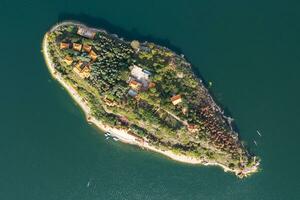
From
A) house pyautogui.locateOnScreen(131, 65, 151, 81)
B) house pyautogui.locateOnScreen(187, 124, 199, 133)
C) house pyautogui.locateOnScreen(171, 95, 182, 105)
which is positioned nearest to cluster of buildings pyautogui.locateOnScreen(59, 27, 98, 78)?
house pyautogui.locateOnScreen(131, 65, 151, 81)

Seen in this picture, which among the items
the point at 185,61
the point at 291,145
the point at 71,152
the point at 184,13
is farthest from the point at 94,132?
the point at 291,145

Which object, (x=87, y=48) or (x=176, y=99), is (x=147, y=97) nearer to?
(x=176, y=99)

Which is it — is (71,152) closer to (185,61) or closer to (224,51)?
(185,61)

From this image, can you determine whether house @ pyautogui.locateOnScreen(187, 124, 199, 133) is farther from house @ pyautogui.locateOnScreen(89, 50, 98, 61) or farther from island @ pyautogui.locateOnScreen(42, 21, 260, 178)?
house @ pyautogui.locateOnScreen(89, 50, 98, 61)

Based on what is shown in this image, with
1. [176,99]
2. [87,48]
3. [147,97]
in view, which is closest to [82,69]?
[87,48]

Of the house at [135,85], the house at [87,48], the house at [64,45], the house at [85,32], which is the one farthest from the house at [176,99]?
the house at [64,45]

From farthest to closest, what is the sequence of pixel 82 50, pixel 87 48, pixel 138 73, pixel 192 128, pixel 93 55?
pixel 82 50
pixel 87 48
pixel 93 55
pixel 138 73
pixel 192 128
